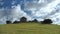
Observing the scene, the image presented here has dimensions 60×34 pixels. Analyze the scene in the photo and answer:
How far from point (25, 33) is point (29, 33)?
89 centimetres

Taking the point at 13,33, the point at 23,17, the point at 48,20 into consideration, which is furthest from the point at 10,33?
the point at 23,17

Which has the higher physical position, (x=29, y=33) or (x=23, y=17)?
(x=23, y=17)

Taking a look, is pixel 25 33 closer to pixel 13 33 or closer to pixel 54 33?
pixel 13 33

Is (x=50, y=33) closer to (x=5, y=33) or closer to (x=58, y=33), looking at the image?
(x=58, y=33)

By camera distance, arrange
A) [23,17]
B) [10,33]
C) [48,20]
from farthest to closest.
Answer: [23,17] → [48,20] → [10,33]

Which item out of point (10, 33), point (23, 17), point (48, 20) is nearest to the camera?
point (10, 33)

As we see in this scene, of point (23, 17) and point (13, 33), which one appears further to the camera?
point (23, 17)

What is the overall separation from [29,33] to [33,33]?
2.96 ft

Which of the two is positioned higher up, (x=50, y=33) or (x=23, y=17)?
(x=23, y=17)

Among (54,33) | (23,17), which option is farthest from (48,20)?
(54,33)

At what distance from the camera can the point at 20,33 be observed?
134ft

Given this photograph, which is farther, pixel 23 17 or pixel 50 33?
pixel 23 17

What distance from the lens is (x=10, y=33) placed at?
3978cm

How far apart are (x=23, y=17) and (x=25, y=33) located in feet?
174
